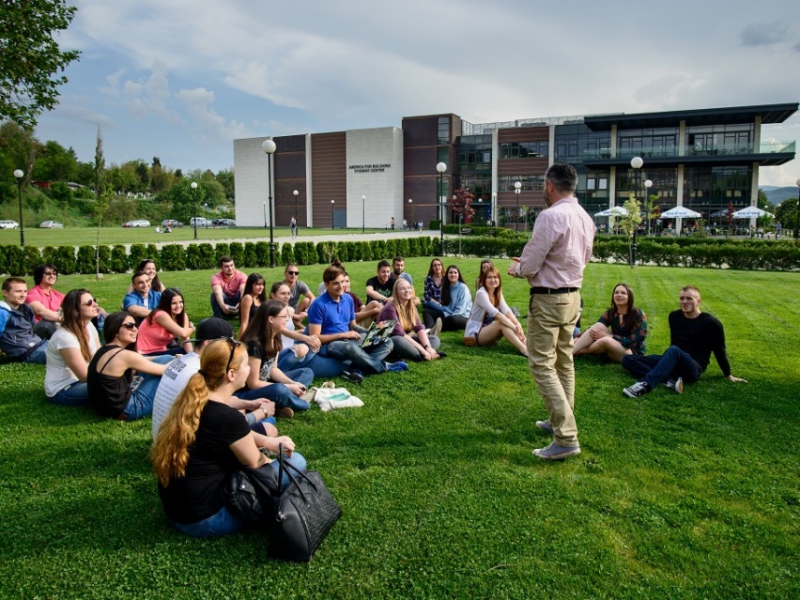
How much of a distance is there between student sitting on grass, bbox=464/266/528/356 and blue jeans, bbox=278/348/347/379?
2296mm

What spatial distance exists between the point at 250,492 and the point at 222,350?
0.82m

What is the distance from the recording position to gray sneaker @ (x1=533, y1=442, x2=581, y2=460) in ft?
14.4

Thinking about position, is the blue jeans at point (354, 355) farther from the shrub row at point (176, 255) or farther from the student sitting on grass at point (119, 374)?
the shrub row at point (176, 255)

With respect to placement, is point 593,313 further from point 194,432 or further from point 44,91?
point 44,91

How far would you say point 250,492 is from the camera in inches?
130

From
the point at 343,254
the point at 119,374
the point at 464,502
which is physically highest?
the point at 343,254

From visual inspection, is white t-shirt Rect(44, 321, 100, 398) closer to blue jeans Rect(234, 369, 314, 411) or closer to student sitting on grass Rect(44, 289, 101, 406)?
student sitting on grass Rect(44, 289, 101, 406)

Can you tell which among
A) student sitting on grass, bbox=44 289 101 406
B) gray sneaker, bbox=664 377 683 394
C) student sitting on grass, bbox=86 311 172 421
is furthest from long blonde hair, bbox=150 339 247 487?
gray sneaker, bbox=664 377 683 394

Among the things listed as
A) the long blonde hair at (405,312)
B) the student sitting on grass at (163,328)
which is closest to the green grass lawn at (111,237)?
the student sitting on grass at (163,328)

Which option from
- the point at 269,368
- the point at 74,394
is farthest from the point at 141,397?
the point at 269,368

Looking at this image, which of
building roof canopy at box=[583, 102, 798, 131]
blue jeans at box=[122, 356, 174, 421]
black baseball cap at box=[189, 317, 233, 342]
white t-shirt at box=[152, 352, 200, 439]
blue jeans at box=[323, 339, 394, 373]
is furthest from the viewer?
building roof canopy at box=[583, 102, 798, 131]

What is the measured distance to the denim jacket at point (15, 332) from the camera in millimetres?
7246

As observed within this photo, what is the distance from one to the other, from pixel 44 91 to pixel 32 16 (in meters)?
2.03

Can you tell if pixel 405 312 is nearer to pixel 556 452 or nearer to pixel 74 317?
pixel 556 452
